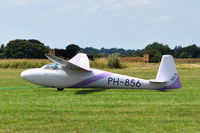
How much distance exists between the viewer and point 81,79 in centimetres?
1786

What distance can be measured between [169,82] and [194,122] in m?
7.85

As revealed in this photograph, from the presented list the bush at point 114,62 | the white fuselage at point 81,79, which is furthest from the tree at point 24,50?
the white fuselage at point 81,79

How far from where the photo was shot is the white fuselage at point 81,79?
1725 centimetres

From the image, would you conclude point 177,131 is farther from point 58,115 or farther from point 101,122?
point 58,115

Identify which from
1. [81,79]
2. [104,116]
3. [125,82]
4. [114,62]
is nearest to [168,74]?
[125,82]

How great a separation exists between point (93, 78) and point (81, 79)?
22.9 inches

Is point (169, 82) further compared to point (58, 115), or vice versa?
point (169, 82)

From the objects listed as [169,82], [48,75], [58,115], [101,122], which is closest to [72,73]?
[48,75]

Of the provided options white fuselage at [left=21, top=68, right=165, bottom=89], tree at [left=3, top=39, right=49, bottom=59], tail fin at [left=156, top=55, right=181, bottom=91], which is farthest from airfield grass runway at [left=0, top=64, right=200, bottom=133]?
tree at [left=3, top=39, right=49, bottom=59]

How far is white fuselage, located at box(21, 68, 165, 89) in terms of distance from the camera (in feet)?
56.6

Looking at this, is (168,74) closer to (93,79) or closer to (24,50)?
(93,79)

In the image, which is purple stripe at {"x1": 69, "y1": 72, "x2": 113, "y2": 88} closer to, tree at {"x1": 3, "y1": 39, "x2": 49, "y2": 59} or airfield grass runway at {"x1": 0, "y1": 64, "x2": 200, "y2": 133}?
airfield grass runway at {"x1": 0, "y1": 64, "x2": 200, "y2": 133}

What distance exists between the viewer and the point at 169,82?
54.5 ft

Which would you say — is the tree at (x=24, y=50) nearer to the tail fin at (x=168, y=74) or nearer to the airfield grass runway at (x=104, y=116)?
the tail fin at (x=168, y=74)
